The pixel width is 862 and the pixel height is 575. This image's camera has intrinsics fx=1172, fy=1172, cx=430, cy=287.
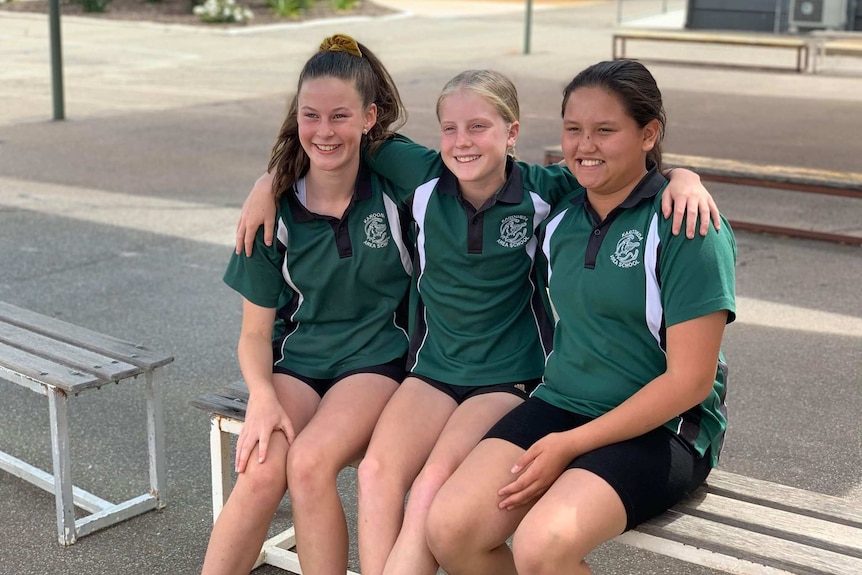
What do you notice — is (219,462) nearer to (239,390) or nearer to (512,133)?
(239,390)

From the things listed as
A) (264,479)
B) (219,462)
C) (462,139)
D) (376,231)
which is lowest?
(219,462)

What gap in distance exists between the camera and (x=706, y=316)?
270 cm

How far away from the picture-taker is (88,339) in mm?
3941

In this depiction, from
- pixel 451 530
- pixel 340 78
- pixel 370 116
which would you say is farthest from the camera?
pixel 370 116

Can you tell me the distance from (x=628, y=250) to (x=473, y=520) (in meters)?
0.75

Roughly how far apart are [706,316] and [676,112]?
35.1 ft

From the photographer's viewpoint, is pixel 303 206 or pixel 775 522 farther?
pixel 303 206

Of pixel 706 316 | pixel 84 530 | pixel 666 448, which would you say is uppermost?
pixel 706 316

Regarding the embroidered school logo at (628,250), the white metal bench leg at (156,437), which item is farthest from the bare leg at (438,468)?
the white metal bench leg at (156,437)

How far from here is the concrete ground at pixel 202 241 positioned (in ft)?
13.4

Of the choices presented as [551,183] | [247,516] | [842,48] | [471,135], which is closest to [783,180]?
[551,183]

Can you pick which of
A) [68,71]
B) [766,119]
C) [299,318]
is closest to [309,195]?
[299,318]

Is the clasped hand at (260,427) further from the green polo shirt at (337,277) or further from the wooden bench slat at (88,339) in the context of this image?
the wooden bench slat at (88,339)

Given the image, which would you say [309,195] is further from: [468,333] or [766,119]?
[766,119]
